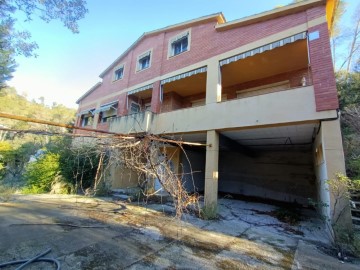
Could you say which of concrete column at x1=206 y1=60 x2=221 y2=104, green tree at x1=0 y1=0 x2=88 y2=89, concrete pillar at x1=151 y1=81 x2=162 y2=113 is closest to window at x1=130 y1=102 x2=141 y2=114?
concrete pillar at x1=151 y1=81 x2=162 y2=113

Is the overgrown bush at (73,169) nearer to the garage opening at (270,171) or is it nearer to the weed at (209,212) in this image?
the weed at (209,212)

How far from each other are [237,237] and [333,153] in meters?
4.24

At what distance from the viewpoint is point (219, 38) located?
10.8 meters

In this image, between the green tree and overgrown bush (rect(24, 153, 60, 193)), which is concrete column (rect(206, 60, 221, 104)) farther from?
overgrown bush (rect(24, 153, 60, 193))

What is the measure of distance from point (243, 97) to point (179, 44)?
20.9ft

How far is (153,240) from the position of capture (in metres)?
5.70

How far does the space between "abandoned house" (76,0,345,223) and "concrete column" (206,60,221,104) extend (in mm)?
57

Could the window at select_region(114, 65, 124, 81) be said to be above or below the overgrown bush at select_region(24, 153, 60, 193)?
above

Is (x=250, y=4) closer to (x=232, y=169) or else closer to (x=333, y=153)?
(x=333, y=153)

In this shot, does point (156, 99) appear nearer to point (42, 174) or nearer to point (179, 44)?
point (179, 44)

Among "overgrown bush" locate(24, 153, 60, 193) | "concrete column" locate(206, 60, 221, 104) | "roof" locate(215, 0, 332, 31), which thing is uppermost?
"roof" locate(215, 0, 332, 31)

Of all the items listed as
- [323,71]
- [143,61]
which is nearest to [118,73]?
[143,61]

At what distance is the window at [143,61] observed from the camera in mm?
15164

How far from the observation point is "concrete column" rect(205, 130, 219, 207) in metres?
9.01
